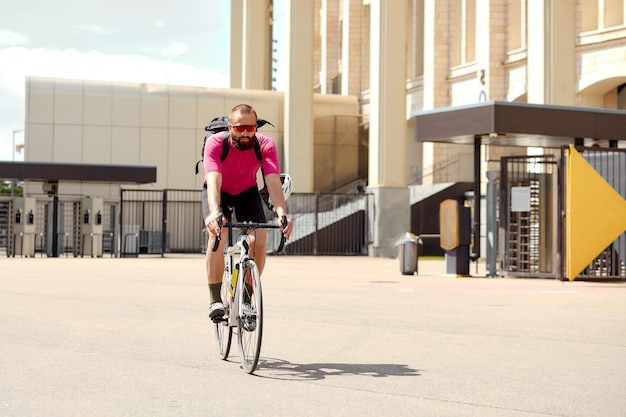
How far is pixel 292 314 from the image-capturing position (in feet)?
41.2

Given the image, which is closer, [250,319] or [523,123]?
[250,319]

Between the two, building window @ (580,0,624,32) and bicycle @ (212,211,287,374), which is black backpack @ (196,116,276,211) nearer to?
bicycle @ (212,211,287,374)

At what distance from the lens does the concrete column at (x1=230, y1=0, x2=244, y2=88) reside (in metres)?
57.8

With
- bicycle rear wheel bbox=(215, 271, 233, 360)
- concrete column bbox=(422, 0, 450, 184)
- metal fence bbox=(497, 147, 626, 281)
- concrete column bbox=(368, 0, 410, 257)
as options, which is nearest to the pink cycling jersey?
bicycle rear wheel bbox=(215, 271, 233, 360)

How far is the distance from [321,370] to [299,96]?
35.1 meters

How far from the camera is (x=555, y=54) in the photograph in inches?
1315

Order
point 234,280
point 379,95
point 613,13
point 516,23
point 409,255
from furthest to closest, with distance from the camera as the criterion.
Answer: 1. point 516,23
2. point 613,13
3. point 379,95
4. point 409,255
5. point 234,280

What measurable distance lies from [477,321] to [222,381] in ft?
17.9

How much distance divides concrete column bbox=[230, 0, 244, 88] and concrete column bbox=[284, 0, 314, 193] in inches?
613

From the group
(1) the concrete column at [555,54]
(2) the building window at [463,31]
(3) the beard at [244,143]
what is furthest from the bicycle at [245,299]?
(2) the building window at [463,31]

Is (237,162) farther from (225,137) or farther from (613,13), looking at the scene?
(613,13)

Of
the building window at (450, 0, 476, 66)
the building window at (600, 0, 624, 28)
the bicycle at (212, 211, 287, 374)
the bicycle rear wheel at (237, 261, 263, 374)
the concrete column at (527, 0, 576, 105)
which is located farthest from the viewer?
the building window at (450, 0, 476, 66)

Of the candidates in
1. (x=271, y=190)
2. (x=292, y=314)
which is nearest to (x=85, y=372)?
(x=271, y=190)

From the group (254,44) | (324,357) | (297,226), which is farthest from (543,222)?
(254,44)
